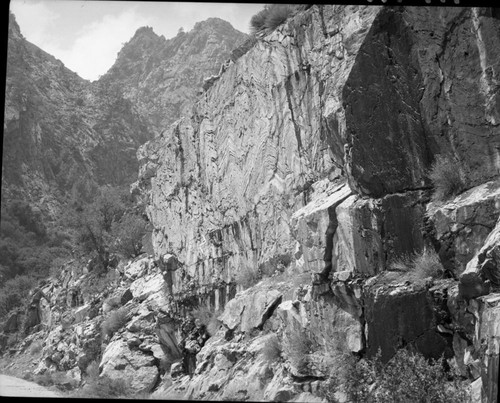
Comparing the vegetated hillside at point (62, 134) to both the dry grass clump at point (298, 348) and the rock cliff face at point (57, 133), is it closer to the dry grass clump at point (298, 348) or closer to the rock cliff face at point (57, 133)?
the rock cliff face at point (57, 133)

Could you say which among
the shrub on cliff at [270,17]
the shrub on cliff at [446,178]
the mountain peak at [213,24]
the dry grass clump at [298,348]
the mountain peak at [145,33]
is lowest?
the dry grass clump at [298,348]

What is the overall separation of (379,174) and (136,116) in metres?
68.5

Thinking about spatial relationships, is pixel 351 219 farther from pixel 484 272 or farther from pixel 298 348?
pixel 484 272

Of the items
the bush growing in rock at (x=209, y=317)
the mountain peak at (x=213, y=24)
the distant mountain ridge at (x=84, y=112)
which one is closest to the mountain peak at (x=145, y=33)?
Answer: the distant mountain ridge at (x=84, y=112)

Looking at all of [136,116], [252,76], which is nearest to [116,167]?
[136,116]

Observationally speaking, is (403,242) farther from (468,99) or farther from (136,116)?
(136,116)

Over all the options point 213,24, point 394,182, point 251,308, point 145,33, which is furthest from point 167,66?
point 394,182

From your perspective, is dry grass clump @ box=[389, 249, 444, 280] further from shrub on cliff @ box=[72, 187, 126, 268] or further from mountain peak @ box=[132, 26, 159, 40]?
mountain peak @ box=[132, 26, 159, 40]

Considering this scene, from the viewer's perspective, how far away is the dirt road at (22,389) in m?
25.6

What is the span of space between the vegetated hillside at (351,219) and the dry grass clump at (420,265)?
Answer: 0.03 meters

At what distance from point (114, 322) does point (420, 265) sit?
18.6 metres

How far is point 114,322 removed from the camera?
2780 centimetres

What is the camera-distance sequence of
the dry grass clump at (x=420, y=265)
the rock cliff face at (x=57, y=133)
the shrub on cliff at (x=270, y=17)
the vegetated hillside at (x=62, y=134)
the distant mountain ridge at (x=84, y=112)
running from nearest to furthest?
1. the dry grass clump at (x=420, y=265)
2. the shrub on cliff at (x=270, y=17)
3. the vegetated hillside at (x=62, y=134)
4. the rock cliff face at (x=57, y=133)
5. the distant mountain ridge at (x=84, y=112)

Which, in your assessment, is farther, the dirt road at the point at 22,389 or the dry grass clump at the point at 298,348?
the dirt road at the point at 22,389
